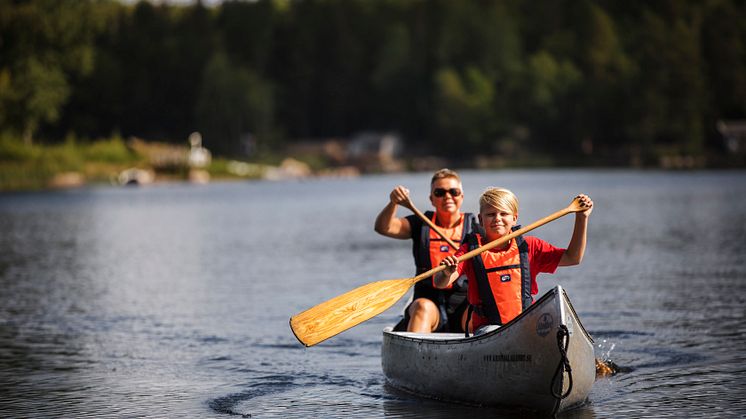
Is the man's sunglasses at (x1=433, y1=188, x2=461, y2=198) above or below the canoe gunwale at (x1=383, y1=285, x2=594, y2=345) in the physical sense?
above

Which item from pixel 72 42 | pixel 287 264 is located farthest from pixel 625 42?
pixel 287 264

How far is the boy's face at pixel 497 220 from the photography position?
29.7 feet

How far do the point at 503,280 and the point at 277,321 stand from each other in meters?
7.11

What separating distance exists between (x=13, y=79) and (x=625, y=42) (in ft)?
238

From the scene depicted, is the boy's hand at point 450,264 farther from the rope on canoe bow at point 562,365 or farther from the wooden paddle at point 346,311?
the wooden paddle at point 346,311

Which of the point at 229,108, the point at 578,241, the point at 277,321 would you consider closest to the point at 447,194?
the point at 578,241

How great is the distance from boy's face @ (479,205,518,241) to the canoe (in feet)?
2.40

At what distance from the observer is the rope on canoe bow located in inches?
334

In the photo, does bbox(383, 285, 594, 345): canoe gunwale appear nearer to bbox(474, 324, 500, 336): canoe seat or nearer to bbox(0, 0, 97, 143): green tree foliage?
bbox(474, 324, 500, 336): canoe seat

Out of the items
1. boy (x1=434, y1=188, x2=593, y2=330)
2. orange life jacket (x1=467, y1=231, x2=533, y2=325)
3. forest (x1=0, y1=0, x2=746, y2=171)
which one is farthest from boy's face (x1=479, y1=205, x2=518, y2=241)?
forest (x1=0, y1=0, x2=746, y2=171)

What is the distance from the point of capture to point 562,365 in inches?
341

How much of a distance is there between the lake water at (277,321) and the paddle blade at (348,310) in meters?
0.68

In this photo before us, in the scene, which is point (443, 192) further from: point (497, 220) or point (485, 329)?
point (485, 329)

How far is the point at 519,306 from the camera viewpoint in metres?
9.30
